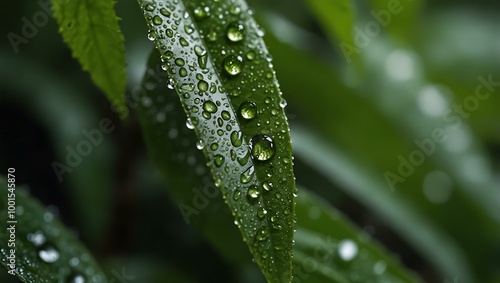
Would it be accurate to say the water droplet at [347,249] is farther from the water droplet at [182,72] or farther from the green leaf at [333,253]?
the water droplet at [182,72]

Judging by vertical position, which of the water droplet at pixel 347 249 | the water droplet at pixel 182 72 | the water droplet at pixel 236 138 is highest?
the water droplet at pixel 347 249

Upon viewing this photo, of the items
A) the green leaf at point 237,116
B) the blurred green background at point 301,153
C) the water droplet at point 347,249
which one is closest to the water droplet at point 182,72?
the green leaf at point 237,116

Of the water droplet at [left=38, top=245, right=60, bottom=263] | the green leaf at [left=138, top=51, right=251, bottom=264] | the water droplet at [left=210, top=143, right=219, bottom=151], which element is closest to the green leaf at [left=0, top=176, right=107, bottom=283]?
the water droplet at [left=38, top=245, right=60, bottom=263]

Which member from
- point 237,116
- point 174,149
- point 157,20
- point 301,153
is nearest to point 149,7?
point 157,20

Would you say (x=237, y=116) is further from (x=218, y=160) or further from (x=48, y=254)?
(x=48, y=254)

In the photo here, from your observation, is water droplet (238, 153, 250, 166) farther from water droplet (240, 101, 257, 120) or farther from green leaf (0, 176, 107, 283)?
green leaf (0, 176, 107, 283)
